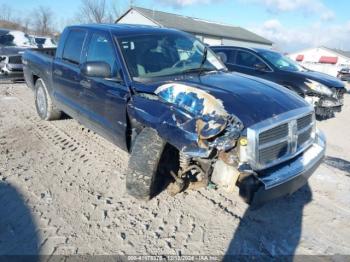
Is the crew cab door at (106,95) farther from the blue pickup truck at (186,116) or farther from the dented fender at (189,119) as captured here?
the dented fender at (189,119)

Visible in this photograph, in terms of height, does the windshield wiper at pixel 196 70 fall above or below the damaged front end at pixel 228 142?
above

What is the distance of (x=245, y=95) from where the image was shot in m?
3.14

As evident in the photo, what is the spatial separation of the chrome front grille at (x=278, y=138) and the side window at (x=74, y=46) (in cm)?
305

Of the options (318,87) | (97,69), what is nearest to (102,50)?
(97,69)

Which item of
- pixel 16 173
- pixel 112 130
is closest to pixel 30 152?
pixel 16 173

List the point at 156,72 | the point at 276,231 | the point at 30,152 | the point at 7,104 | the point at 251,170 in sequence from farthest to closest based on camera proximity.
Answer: the point at 7,104 < the point at 30,152 < the point at 156,72 < the point at 276,231 < the point at 251,170

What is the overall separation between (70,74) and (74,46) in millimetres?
498

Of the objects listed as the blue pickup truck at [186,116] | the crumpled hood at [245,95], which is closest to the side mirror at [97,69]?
the blue pickup truck at [186,116]

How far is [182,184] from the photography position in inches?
133

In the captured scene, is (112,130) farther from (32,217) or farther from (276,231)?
(276,231)

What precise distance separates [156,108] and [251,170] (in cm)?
110

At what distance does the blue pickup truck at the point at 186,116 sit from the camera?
8.92 ft

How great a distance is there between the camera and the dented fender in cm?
271

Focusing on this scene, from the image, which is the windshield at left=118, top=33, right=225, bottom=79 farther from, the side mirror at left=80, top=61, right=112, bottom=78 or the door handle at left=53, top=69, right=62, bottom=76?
the door handle at left=53, top=69, right=62, bottom=76
